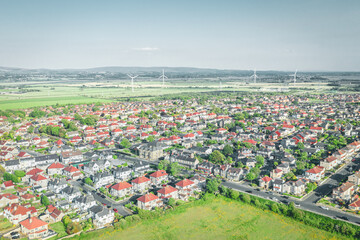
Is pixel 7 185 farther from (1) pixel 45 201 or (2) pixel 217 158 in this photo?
(2) pixel 217 158

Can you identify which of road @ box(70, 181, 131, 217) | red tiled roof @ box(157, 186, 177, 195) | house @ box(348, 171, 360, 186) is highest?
house @ box(348, 171, 360, 186)

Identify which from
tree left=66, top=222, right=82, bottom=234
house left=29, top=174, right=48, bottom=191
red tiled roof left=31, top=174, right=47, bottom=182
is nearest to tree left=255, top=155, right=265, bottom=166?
tree left=66, top=222, right=82, bottom=234

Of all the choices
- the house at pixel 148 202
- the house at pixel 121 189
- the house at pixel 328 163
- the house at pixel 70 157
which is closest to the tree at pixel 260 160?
the house at pixel 328 163

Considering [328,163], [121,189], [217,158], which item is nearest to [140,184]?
[121,189]

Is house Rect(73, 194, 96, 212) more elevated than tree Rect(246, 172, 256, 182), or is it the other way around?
tree Rect(246, 172, 256, 182)

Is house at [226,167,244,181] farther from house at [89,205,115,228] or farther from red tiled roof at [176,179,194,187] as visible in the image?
house at [89,205,115,228]

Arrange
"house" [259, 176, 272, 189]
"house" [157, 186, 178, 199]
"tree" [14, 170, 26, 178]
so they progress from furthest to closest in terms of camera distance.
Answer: "tree" [14, 170, 26, 178]
"house" [259, 176, 272, 189]
"house" [157, 186, 178, 199]
